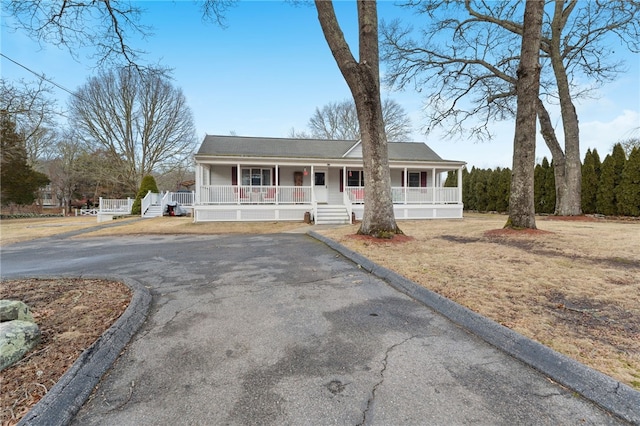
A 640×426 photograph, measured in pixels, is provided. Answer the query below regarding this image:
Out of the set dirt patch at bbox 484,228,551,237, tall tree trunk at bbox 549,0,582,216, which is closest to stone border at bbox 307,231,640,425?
dirt patch at bbox 484,228,551,237

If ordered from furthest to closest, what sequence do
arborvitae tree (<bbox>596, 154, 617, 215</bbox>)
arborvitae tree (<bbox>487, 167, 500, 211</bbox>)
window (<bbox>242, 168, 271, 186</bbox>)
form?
arborvitae tree (<bbox>487, 167, 500, 211</bbox>) → window (<bbox>242, 168, 271, 186</bbox>) → arborvitae tree (<bbox>596, 154, 617, 215</bbox>)

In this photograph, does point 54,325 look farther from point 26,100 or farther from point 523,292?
point 26,100

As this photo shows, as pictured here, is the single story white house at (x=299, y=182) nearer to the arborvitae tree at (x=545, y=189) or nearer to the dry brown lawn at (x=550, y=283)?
the arborvitae tree at (x=545, y=189)

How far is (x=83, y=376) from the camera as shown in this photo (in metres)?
1.97

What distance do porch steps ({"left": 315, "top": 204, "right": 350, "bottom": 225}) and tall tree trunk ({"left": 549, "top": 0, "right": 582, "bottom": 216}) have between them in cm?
1050

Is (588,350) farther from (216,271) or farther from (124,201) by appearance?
(124,201)

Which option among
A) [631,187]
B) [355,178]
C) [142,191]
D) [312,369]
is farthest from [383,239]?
[142,191]

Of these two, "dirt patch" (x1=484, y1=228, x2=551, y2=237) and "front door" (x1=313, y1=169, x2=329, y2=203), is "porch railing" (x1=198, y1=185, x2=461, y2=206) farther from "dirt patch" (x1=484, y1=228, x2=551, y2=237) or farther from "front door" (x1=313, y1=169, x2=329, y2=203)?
"dirt patch" (x1=484, y1=228, x2=551, y2=237)

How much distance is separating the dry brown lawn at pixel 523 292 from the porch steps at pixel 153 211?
1793 cm

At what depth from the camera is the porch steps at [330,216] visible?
13.7m

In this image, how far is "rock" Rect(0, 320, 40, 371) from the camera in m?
2.09

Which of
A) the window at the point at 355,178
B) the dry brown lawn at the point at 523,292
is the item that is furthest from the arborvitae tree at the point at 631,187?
the window at the point at 355,178

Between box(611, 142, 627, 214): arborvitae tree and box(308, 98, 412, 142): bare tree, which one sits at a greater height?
box(308, 98, 412, 142): bare tree

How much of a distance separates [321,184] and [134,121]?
753 inches
